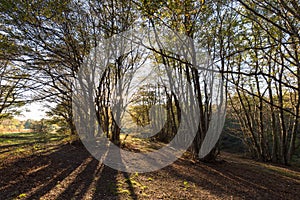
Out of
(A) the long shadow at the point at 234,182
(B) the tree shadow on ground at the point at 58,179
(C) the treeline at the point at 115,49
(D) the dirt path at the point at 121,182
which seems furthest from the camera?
(C) the treeline at the point at 115,49

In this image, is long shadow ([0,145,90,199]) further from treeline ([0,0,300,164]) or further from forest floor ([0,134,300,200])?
treeline ([0,0,300,164])

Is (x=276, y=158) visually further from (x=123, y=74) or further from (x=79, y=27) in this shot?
(x=79, y=27)

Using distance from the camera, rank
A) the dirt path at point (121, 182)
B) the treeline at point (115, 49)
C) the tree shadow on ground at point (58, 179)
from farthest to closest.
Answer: the treeline at point (115, 49) < the dirt path at point (121, 182) < the tree shadow on ground at point (58, 179)

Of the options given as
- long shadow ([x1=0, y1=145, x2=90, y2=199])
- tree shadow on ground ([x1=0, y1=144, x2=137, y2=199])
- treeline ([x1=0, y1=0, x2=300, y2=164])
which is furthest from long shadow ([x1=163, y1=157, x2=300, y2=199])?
long shadow ([x1=0, y1=145, x2=90, y2=199])

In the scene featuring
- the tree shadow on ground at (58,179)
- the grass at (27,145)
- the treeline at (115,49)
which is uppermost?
the treeline at (115,49)

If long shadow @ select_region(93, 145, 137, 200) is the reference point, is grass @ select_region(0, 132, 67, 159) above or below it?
above

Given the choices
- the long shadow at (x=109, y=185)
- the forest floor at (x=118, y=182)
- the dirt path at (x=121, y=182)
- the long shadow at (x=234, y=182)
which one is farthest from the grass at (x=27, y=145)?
the long shadow at (x=234, y=182)

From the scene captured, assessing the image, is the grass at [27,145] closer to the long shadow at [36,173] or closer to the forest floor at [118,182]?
the forest floor at [118,182]

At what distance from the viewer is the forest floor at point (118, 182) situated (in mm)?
2922

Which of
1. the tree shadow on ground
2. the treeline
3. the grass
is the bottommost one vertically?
the tree shadow on ground

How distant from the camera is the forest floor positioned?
9.59 feet

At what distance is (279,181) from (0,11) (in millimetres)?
7737

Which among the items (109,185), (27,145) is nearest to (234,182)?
(109,185)

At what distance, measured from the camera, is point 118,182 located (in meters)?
3.41
